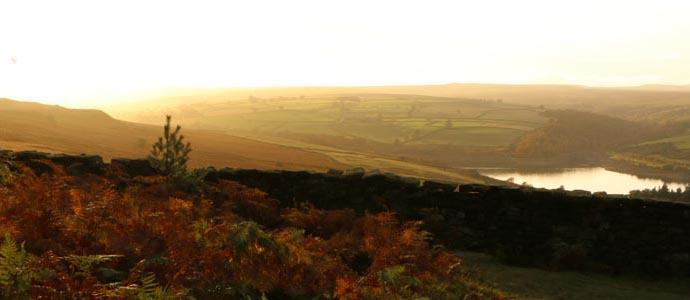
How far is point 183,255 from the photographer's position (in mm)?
6680

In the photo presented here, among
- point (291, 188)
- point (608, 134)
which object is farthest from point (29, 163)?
point (608, 134)

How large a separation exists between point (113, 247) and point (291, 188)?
241 inches

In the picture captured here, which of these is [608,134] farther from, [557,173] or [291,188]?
[291,188]

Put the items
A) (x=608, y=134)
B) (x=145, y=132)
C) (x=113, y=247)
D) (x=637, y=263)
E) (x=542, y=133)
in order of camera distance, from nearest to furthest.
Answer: (x=113, y=247), (x=637, y=263), (x=145, y=132), (x=542, y=133), (x=608, y=134)

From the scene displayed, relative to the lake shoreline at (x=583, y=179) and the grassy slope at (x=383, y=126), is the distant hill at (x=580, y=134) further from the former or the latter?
the lake shoreline at (x=583, y=179)

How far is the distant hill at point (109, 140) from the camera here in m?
41.8

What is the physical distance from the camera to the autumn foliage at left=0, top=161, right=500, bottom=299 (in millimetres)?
5453

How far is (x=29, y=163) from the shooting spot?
1290 centimetres

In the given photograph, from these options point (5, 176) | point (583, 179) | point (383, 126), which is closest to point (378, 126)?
point (383, 126)

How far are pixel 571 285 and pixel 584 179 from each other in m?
67.5

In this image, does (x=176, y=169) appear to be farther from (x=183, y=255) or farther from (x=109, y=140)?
(x=109, y=140)

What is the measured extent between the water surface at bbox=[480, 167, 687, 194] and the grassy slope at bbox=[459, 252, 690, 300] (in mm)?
54274

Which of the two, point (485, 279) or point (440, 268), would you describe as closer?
point (440, 268)

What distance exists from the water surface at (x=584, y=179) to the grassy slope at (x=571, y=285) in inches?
2137
